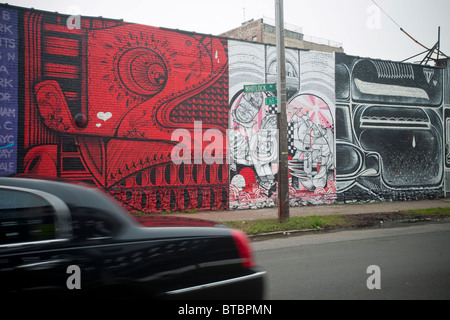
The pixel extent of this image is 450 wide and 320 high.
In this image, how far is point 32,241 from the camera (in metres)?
2.45

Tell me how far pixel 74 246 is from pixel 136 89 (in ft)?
31.4

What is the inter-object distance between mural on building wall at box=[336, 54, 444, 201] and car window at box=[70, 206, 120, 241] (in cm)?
1333

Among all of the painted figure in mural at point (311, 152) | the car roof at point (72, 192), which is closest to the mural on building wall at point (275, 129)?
the painted figure in mural at point (311, 152)

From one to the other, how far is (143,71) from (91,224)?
9693 mm

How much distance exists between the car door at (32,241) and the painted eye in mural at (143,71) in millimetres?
9308

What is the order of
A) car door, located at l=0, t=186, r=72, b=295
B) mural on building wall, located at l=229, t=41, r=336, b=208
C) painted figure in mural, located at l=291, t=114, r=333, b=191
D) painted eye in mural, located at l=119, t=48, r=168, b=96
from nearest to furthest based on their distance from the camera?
car door, located at l=0, t=186, r=72, b=295, painted eye in mural, located at l=119, t=48, r=168, b=96, mural on building wall, located at l=229, t=41, r=336, b=208, painted figure in mural, located at l=291, t=114, r=333, b=191

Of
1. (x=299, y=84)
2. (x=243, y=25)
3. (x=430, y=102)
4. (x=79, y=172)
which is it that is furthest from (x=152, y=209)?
(x=243, y=25)

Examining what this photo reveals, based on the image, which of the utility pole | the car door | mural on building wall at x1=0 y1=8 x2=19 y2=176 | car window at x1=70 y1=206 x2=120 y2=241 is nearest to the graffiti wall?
mural on building wall at x1=0 y1=8 x2=19 y2=176

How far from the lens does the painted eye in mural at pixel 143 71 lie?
11.2 metres

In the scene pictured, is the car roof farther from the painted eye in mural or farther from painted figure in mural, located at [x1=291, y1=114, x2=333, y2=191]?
painted figure in mural, located at [x1=291, y1=114, x2=333, y2=191]

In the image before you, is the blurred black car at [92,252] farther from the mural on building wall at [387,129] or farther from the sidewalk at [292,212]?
the mural on building wall at [387,129]

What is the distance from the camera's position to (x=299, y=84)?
14008 mm

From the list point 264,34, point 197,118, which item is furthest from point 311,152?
point 264,34

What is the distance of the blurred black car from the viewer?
2369 millimetres
